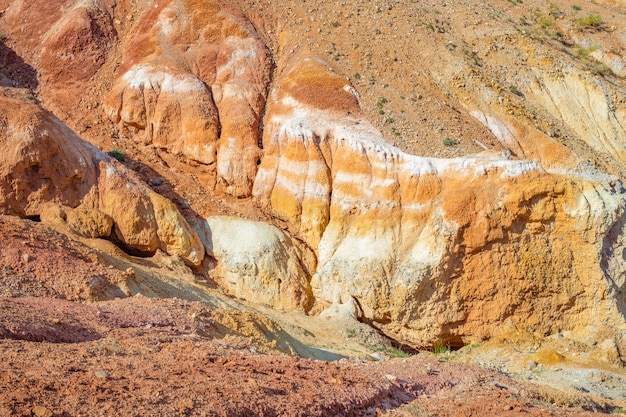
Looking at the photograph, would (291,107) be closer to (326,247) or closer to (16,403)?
(326,247)

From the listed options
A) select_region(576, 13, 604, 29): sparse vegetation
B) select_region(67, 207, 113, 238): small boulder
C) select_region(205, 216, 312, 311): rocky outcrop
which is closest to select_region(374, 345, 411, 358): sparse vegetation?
select_region(205, 216, 312, 311): rocky outcrop

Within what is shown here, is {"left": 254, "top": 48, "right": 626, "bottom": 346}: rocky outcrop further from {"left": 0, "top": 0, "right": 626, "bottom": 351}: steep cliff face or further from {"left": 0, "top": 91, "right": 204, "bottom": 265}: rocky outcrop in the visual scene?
{"left": 0, "top": 91, "right": 204, "bottom": 265}: rocky outcrop

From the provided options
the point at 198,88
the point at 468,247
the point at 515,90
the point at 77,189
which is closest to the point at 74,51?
the point at 198,88

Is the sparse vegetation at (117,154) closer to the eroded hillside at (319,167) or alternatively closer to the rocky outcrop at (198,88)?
the eroded hillside at (319,167)

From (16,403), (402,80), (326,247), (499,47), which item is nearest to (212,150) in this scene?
→ (326,247)

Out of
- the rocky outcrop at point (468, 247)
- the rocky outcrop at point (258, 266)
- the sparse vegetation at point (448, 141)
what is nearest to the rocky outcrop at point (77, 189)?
the rocky outcrop at point (258, 266)

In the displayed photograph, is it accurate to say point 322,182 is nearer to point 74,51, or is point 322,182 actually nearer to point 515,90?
point 515,90
